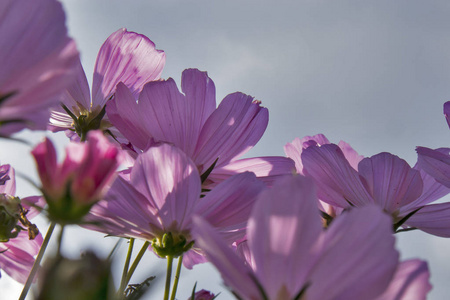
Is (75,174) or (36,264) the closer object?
(75,174)

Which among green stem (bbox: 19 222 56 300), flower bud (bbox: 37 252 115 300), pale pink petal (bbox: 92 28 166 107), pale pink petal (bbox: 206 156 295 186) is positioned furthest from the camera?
pale pink petal (bbox: 92 28 166 107)

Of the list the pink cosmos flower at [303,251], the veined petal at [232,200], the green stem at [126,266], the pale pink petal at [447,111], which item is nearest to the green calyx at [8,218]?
the green stem at [126,266]

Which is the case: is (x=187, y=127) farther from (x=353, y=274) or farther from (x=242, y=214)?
(x=353, y=274)

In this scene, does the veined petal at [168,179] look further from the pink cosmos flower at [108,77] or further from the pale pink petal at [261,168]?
the pink cosmos flower at [108,77]

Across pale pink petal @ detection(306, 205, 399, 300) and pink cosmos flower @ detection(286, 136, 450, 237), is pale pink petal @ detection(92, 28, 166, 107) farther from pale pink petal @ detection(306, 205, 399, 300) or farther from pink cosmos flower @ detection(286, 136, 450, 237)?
pale pink petal @ detection(306, 205, 399, 300)

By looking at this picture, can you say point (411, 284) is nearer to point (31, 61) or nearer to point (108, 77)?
point (31, 61)

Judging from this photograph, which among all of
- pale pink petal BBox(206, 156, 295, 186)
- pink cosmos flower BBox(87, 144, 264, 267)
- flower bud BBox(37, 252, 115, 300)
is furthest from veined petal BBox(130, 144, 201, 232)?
flower bud BBox(37, 252, 115, 300)

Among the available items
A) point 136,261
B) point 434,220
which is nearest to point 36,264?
point 136,261
